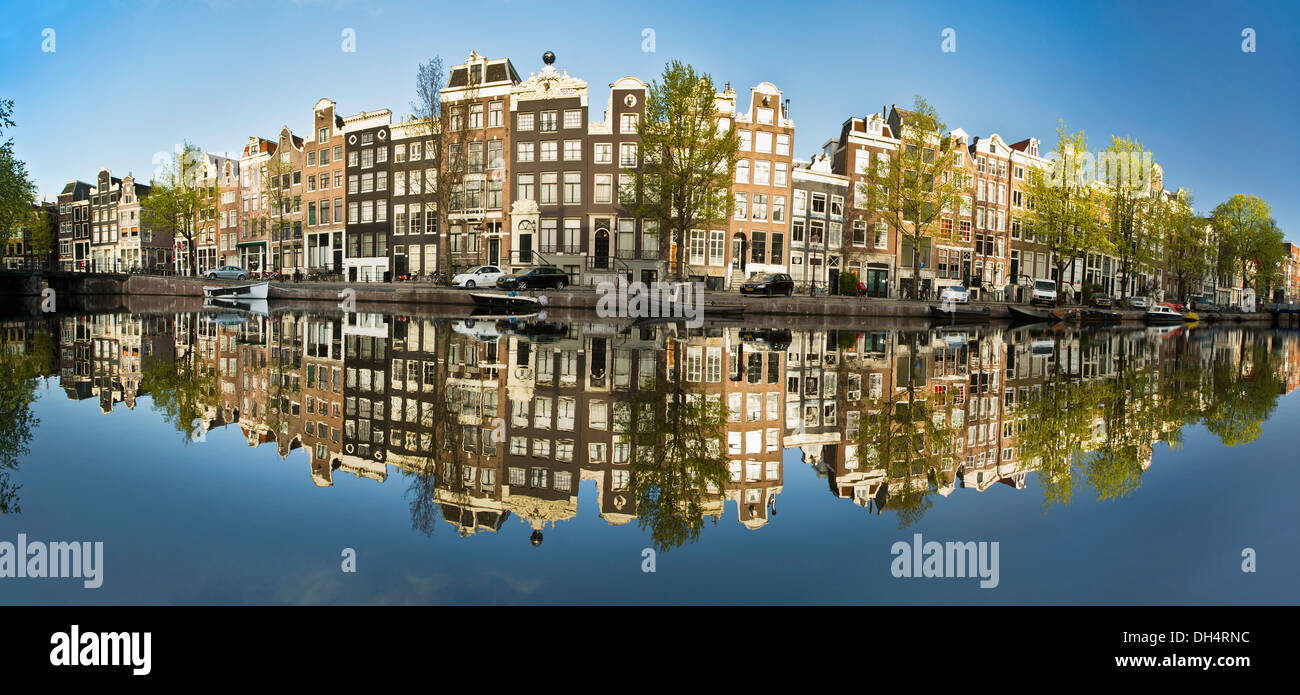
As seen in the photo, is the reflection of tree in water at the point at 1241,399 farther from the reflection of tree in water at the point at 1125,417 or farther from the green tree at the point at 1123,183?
the green tree at the point at 1123,183

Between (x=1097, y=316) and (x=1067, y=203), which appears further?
(x=1067, y=203)

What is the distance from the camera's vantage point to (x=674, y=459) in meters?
5.80

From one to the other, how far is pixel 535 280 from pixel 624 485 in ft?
111

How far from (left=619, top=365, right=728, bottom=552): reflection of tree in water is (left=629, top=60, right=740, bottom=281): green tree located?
1207 inches

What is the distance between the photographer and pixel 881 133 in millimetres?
53000

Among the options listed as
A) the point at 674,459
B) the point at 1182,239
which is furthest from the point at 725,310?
the point at 1182,239

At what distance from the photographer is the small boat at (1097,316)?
46400 millimetres

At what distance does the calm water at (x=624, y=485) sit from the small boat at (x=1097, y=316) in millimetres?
40782

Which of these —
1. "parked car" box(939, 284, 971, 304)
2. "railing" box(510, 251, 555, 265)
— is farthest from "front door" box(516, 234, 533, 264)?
"parked car" box(939, 284, 971, 304)

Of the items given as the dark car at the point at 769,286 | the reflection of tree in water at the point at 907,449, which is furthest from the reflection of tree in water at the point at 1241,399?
the dark car at the point at 769,286

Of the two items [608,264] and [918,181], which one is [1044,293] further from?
[608,264]
